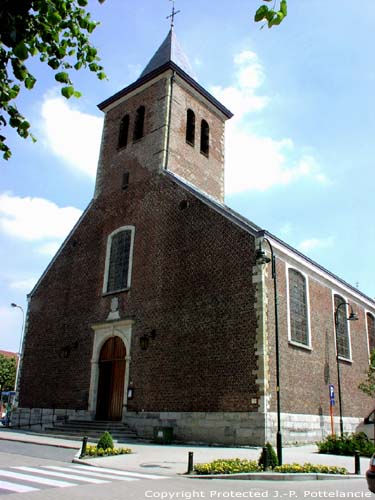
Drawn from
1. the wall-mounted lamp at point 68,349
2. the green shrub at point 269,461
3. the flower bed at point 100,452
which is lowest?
the flower bed at point 100,452

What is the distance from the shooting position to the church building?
1623cm

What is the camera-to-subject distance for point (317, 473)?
9641 mm

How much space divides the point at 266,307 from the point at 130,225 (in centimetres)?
856

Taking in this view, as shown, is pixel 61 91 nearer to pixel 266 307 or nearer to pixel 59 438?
pixel 266 307

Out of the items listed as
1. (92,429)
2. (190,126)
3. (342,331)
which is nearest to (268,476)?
(92,429)

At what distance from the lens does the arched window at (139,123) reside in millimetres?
24578

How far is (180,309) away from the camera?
1838cm

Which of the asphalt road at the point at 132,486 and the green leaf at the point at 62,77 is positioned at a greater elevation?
the green leaf at the point at 62,77

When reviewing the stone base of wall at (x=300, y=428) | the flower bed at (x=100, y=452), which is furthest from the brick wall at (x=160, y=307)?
the flower bed at (x=100, y=452)

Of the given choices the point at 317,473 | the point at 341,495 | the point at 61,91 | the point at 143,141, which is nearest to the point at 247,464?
the point at 317,473

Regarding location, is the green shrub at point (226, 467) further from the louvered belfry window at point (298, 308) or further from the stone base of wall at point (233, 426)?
the louvered belfry window at point (298, 308)

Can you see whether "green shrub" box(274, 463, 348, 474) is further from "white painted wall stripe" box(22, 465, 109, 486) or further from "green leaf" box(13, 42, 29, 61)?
"green leaf" box(13, 42, 29, 61)

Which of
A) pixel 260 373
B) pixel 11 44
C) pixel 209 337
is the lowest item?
pixel 260 373

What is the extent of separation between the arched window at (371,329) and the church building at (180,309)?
81 millimetres
